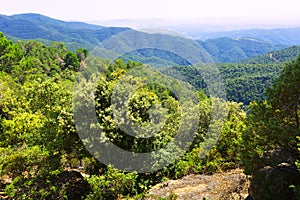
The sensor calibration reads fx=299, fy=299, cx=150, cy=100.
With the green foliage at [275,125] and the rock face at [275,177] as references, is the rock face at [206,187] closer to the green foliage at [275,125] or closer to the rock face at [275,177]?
the rock face at [275,177]

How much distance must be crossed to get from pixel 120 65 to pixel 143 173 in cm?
4680

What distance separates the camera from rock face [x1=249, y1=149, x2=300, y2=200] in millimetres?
7887

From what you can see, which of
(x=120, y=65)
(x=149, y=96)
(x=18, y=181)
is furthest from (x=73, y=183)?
(x=120, y=65)

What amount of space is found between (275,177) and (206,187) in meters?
2.76

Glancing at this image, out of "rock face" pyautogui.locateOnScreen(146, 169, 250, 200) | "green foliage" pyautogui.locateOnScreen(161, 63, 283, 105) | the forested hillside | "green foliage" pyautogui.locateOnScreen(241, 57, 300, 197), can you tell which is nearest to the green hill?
"green foliage" pyautogui.locateOnScreen(161, 63, 283, 105)

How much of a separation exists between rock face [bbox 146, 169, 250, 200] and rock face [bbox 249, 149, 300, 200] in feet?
3.24

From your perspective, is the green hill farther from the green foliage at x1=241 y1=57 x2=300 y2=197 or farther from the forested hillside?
the green foliage at x1=241 y1=57 x2=300 y2=197

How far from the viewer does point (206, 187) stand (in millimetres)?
10438

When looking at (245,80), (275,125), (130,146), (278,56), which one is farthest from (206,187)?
(278,56)

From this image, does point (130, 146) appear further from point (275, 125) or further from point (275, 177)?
point (275, 125)

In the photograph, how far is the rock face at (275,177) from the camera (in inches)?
311

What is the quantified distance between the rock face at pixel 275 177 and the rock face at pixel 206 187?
3.24 feet

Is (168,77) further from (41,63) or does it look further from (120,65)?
(41,63)

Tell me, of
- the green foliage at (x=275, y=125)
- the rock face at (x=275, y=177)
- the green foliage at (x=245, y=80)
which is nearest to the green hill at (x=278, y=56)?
the green foliage at (x=245, y=80)
